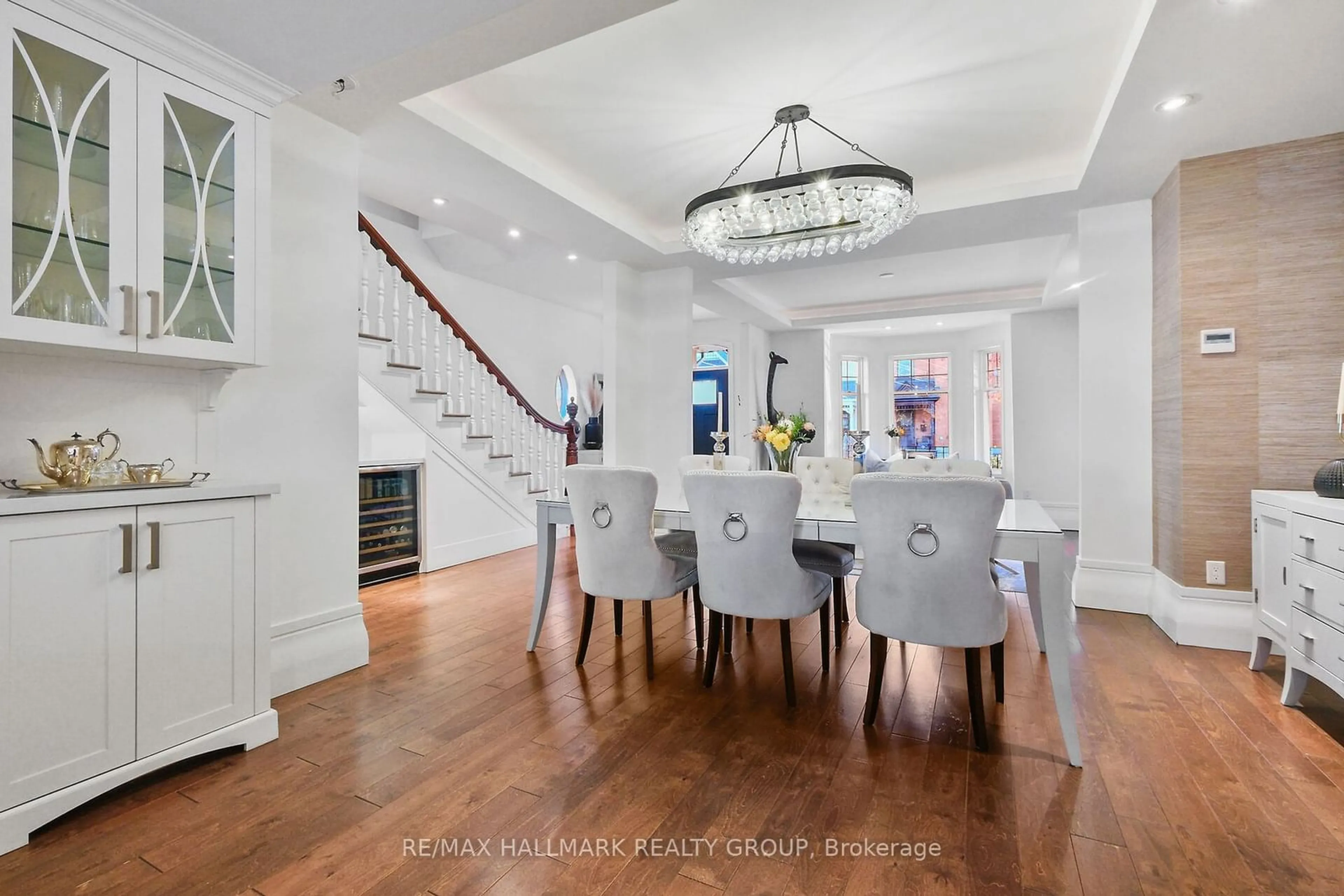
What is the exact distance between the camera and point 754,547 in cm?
243

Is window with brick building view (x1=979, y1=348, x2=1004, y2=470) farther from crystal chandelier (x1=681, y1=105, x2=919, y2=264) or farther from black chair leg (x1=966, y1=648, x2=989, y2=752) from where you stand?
black chair leg (x1=966, y1=648, x2=989, y2=752)

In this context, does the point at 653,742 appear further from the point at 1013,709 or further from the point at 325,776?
the point at 1013,709

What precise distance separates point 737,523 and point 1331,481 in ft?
7.55

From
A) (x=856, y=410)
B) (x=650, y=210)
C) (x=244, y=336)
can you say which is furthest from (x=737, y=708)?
(x=856, y=410)

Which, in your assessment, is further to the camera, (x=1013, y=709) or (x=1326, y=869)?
(x=1013, y=709)

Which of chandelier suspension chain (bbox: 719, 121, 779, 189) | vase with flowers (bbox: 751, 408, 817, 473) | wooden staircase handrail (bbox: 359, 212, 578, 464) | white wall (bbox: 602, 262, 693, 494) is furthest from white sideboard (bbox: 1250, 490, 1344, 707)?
wooden staircase handrail (bbox: 359, 212, 578, 464)

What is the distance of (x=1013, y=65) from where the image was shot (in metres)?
2.62

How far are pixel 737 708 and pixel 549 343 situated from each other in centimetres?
638

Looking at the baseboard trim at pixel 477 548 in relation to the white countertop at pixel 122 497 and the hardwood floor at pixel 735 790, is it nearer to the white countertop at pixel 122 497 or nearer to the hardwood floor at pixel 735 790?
the hardwood floor at pixel 735 790

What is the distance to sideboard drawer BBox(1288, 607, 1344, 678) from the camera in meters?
2.07

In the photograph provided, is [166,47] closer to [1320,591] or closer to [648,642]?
[648,642]

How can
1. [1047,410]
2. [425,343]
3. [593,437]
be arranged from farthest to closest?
[593,437], [1047,410], [425,343]

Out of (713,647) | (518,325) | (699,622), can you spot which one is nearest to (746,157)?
(699,622)

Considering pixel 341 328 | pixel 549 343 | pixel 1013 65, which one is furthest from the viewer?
pixel 549 343
